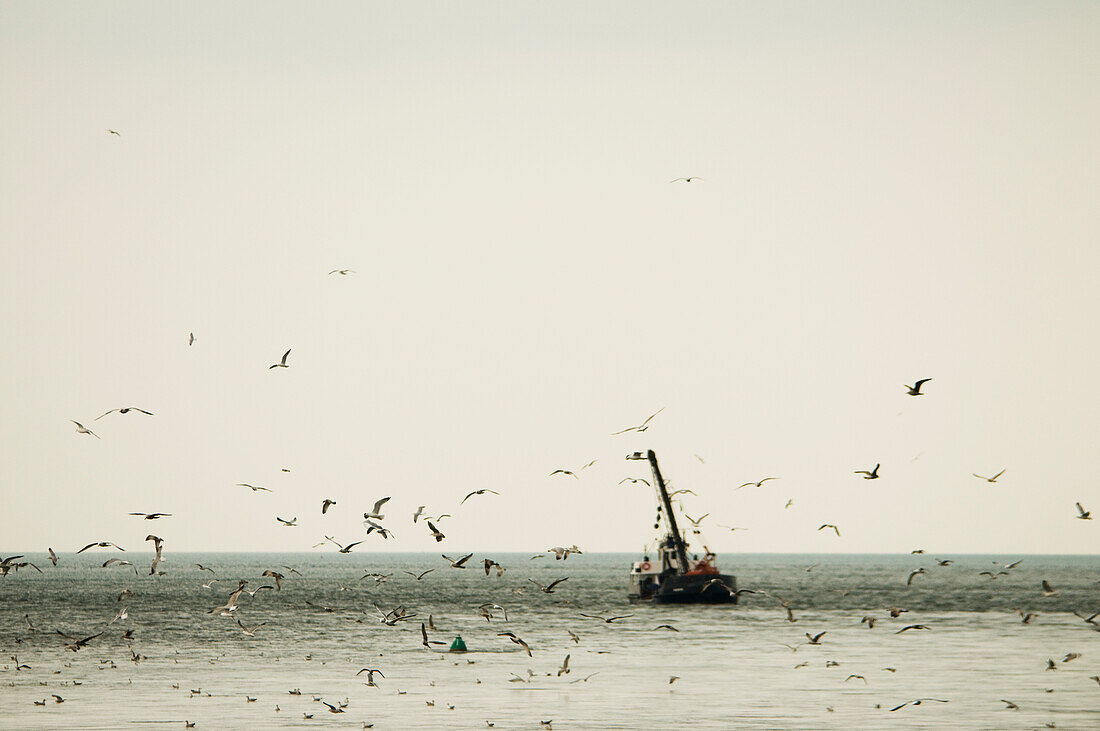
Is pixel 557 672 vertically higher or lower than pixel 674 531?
lower

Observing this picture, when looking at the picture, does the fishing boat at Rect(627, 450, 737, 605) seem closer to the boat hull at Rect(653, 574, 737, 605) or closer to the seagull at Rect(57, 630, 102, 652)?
the boat hull at Rect(653, 574, 737, 605)

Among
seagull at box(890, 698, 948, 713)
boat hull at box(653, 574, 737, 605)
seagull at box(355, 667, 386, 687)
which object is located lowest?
seagull at box(890, 698, 948, 713)

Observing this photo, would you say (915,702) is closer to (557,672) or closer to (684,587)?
(557,672)

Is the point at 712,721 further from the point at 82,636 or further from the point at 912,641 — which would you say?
the point at 82,636

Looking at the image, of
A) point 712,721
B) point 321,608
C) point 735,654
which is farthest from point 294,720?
point 321,608

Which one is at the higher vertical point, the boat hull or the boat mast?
the boat mast

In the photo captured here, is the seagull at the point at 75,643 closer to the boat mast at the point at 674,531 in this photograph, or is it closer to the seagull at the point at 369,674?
the seagull at the point at 369,674

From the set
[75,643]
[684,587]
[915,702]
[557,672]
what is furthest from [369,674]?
[684,587]

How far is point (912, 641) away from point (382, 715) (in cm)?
3816

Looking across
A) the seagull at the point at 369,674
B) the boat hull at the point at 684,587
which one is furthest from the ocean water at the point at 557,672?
the boat hull at the point at 684,587

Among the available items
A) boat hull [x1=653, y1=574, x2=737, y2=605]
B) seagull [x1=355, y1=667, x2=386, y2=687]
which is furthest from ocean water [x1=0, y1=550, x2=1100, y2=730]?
boat hull [x1=653, y1=574, x2=737, y2=605]

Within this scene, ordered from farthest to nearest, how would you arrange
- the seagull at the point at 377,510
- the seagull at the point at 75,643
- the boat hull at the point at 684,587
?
the boat hull at the point at 684,587 < the seagull at the point at 75,643 < the seagull at the point at 377,510

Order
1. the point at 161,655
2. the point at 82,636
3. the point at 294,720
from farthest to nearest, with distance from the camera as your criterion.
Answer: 1. the point at 82,636
2. the point at 161,655
3. the point at 294,720

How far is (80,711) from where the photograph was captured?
35219 millimetres
